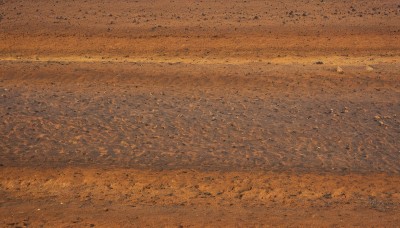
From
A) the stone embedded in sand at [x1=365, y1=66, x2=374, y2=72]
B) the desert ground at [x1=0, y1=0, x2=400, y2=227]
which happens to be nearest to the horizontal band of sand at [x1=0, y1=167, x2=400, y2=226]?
the desert ground at [x1=0, y1=0, x2=400, y2=227]

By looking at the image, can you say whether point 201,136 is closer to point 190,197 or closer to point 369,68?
point 190,197

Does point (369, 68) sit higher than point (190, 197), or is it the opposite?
point (369, 68)

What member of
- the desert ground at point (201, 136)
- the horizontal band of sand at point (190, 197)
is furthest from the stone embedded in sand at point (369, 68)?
the horizontal band of sand at point (190, 197)

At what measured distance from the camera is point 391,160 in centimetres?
882

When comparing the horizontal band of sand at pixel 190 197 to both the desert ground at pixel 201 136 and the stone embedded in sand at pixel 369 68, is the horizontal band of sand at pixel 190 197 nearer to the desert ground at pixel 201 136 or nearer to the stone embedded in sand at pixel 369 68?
the desert ground at pixel 201 136

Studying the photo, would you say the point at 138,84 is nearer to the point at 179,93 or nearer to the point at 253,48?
the point at 179,93

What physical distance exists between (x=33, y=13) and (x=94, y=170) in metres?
13.8

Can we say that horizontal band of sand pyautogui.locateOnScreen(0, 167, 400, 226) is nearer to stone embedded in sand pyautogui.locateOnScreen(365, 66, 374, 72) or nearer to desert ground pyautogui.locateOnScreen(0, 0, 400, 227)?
desert ground pyautogui.locateOnScreen(0, 0, 400, 227)

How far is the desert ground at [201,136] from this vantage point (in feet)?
24.1

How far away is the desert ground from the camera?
289 inches

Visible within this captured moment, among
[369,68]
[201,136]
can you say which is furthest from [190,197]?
[369,68]

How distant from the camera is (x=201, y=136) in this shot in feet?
31.6

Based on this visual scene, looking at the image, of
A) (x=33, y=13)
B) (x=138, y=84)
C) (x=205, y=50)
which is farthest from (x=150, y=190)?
(x=33, y=13)

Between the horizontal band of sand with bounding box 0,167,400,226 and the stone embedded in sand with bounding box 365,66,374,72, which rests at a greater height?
the stone embedded in sand with bounding box 365,66,374,72
